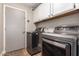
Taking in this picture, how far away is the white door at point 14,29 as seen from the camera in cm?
77

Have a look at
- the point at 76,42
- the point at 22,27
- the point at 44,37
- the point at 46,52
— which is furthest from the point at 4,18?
the point at 76,42

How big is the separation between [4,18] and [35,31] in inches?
13.1

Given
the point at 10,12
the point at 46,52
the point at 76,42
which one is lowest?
the point at 46,52

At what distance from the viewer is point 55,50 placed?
74 cm

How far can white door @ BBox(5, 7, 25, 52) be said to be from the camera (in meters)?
0.77

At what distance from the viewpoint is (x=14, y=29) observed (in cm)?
81

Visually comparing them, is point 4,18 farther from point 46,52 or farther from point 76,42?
point 76,42

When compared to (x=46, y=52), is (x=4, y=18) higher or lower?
higher

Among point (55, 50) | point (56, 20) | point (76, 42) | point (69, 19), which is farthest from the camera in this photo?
point (56, 20)

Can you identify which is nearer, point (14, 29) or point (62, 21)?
point (14, 29)

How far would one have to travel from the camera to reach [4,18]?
0.76m

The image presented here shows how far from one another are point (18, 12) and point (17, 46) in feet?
1.16

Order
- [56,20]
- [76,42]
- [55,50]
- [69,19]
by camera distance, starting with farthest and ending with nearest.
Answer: [56,20] < [69,19] < [55,50] < [76,42]

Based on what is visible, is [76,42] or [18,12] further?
[18,12]
